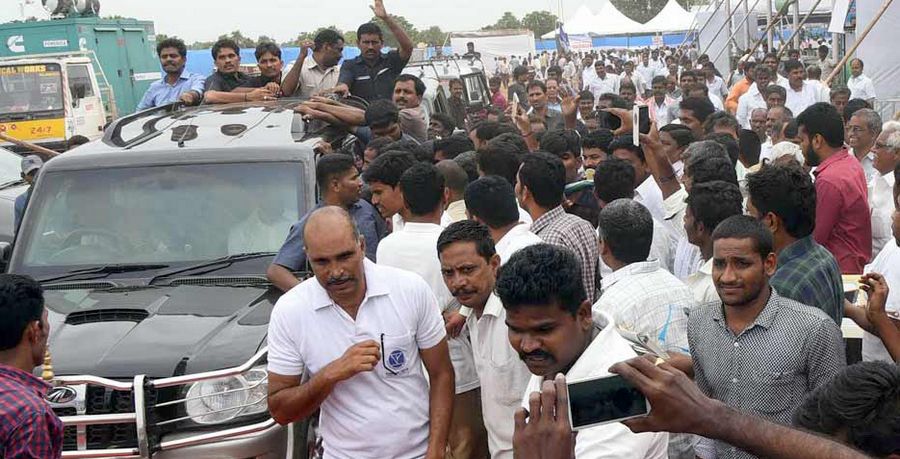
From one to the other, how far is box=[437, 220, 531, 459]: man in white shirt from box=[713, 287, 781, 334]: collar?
0.67 meters

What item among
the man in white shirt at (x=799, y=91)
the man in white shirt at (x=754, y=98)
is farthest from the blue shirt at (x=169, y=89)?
the man in white shirt at (x=799, y=91)

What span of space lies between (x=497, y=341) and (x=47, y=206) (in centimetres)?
320

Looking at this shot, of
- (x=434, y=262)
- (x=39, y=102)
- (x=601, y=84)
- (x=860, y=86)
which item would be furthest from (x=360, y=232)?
(x=601, y=84)

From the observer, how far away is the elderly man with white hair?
20.0 feet

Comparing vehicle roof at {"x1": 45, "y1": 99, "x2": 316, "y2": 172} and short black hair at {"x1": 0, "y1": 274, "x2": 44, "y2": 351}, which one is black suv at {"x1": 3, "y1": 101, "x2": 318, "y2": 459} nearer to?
vehicle roof at {"x1": 45, "y1": 99, "x2": 316, "y2": 172}

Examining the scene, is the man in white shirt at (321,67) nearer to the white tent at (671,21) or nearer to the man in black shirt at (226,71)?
the man in black shirt at (226,71)

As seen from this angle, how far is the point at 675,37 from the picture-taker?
62.7 metres

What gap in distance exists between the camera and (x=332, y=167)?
541 cm

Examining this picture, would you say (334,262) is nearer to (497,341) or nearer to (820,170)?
(497,341)

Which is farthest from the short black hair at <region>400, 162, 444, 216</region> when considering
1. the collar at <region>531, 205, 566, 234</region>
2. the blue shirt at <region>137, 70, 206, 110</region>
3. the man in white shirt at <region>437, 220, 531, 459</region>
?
the blue shirt at <region>137, 70, 206, 110</region>

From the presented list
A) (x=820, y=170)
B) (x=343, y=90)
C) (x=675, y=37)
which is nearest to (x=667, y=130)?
(x=820, y=170)

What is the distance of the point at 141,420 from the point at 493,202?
1719 mm

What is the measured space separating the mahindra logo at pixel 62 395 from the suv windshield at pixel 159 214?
122 cm

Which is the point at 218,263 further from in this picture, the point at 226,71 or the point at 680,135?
the point at 226,71
